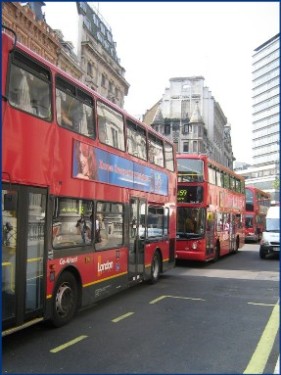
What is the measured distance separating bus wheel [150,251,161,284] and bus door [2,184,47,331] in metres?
5.63

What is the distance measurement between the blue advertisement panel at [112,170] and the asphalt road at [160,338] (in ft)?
8.04

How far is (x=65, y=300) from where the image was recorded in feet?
23.7

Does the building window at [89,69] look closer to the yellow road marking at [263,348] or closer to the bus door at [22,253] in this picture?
the yellow road marking at [263,348]

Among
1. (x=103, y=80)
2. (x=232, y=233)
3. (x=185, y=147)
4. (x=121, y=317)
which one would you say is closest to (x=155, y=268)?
(x=121, y=317)

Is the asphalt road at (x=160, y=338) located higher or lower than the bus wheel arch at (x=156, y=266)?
lower

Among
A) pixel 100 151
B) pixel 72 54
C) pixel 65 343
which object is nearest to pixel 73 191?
pixel 100 151

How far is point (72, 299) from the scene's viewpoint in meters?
7.47

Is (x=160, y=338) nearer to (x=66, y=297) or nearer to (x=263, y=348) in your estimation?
(x=263, y=348)

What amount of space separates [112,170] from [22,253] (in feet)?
11.2

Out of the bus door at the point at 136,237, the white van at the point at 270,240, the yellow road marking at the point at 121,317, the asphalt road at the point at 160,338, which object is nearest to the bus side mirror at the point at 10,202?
the asphalt road at the point at 160,338

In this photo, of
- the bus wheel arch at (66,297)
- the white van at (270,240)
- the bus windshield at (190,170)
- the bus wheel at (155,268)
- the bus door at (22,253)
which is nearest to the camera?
the bus door at (22,253)

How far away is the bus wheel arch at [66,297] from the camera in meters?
6.95

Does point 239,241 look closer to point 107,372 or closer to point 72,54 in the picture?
point 107,372

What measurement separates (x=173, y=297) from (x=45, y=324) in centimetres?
363
